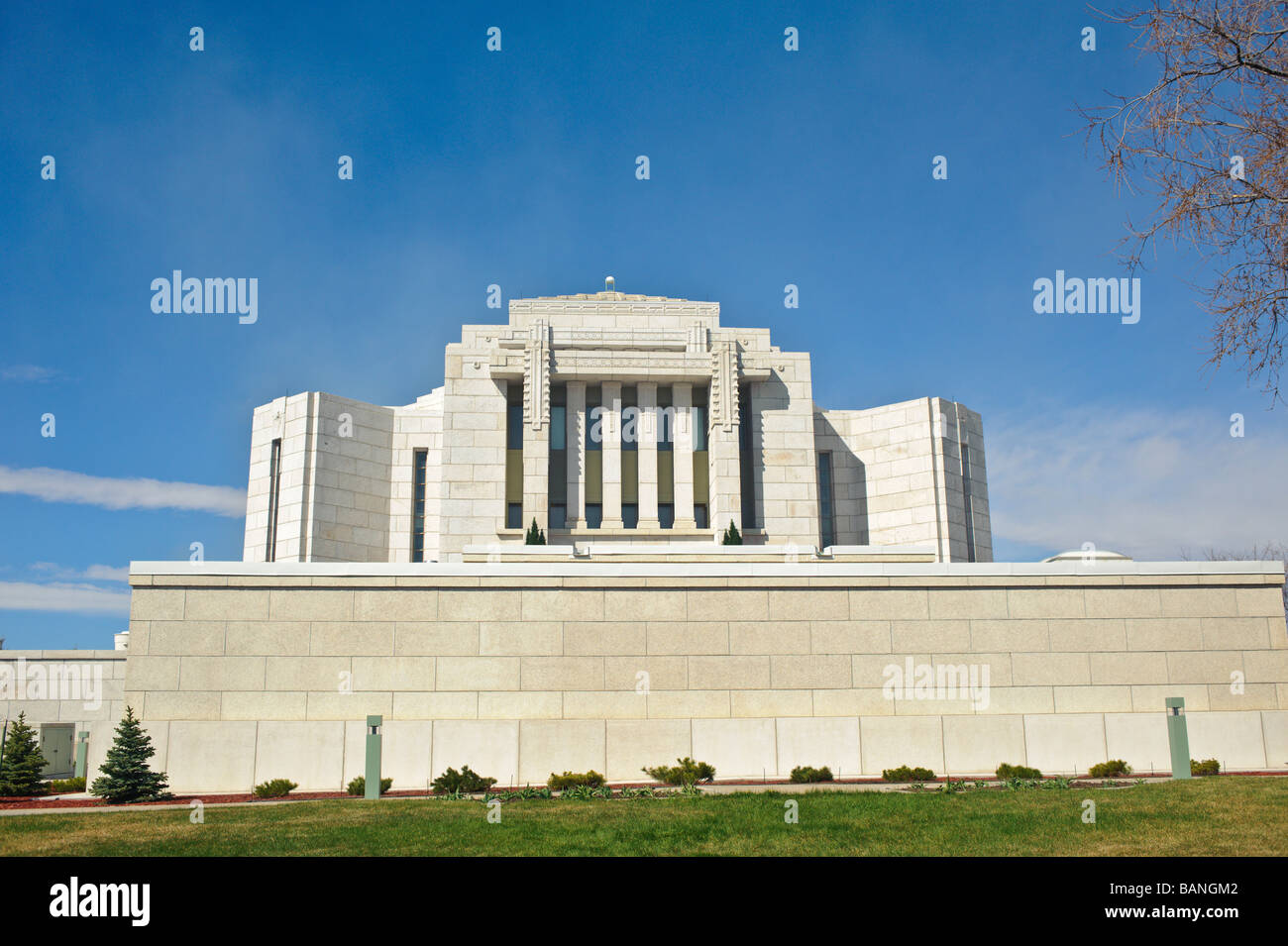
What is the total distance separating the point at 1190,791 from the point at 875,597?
995cm

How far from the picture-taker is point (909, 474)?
50.3 m

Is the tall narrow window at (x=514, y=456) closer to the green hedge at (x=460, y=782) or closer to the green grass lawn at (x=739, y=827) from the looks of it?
the green hedge at (x=460, y=782)

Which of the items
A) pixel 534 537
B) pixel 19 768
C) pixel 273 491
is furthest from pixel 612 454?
pixel 19 768

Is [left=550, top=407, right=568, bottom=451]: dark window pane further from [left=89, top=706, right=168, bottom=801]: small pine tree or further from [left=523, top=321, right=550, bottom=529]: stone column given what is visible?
[left=89, top=706, right=168, bottom=801]: small pine tree

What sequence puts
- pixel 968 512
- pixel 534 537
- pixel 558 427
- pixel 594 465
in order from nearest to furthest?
1. pixel 534 537
2. pixel 594 465
3. pixel 558 427
4. pixel 968 512

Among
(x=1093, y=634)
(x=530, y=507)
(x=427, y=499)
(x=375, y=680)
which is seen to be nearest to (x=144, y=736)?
(x=375, y=680)

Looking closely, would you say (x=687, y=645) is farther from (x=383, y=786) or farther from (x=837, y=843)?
(x=837, y=843)

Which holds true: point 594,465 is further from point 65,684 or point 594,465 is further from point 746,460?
point 65,684

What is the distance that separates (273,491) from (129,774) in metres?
28.8

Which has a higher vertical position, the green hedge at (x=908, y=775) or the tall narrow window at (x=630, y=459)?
the tall narrow window at (x=630, y=459)

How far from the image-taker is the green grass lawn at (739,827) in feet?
41.0

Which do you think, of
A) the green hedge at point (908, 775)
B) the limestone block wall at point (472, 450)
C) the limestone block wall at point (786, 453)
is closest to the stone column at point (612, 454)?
the limestone block wall at point (472, 450)

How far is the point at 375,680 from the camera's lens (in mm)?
24969

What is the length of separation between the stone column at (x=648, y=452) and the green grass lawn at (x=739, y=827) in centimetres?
2587
